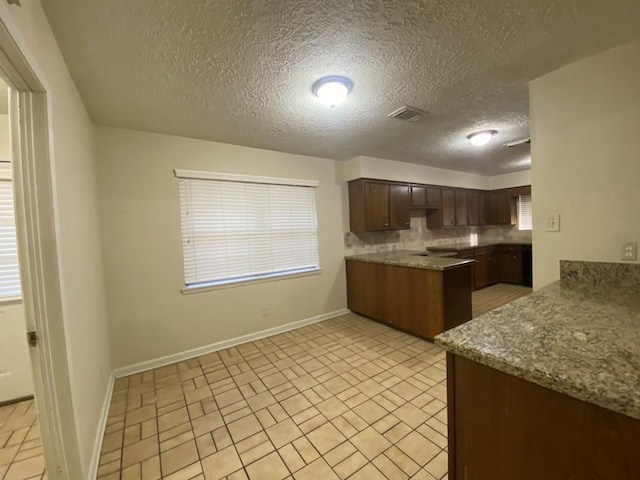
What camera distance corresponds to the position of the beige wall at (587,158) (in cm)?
152

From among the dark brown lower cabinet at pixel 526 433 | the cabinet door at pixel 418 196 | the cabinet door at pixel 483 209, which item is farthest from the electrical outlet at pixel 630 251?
the cabinet door at pixel 483 209

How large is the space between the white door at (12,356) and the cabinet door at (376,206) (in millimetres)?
3757

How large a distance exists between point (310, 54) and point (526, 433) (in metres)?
1.98

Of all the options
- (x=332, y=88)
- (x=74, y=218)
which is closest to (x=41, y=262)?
(x=74, y=218)

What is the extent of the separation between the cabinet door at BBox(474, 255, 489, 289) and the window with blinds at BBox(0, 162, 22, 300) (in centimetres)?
621

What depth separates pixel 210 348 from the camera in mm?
2920

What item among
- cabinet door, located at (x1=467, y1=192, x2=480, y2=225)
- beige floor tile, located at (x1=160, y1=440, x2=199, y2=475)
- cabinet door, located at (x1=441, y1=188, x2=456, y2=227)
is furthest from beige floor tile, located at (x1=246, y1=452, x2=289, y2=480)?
cabinet door, located at (x1=467, y1=192, x2=480, y2=225)

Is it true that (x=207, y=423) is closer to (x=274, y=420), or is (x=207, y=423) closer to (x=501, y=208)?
(x=274, y=420)

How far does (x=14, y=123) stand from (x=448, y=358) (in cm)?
207

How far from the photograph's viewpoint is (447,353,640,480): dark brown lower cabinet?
66 cm

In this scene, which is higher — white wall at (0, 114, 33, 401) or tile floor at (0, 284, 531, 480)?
white wall at (0, 114, 33, 401)

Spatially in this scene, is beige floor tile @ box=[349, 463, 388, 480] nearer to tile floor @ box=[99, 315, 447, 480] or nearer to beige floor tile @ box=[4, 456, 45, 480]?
tile floor @ box=[99, 315, 447, 480]

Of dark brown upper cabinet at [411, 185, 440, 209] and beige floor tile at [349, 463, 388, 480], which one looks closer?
beige floor tile at [349, 463, 388, 480]

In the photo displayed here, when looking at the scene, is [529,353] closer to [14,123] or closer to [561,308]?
[561,308]
